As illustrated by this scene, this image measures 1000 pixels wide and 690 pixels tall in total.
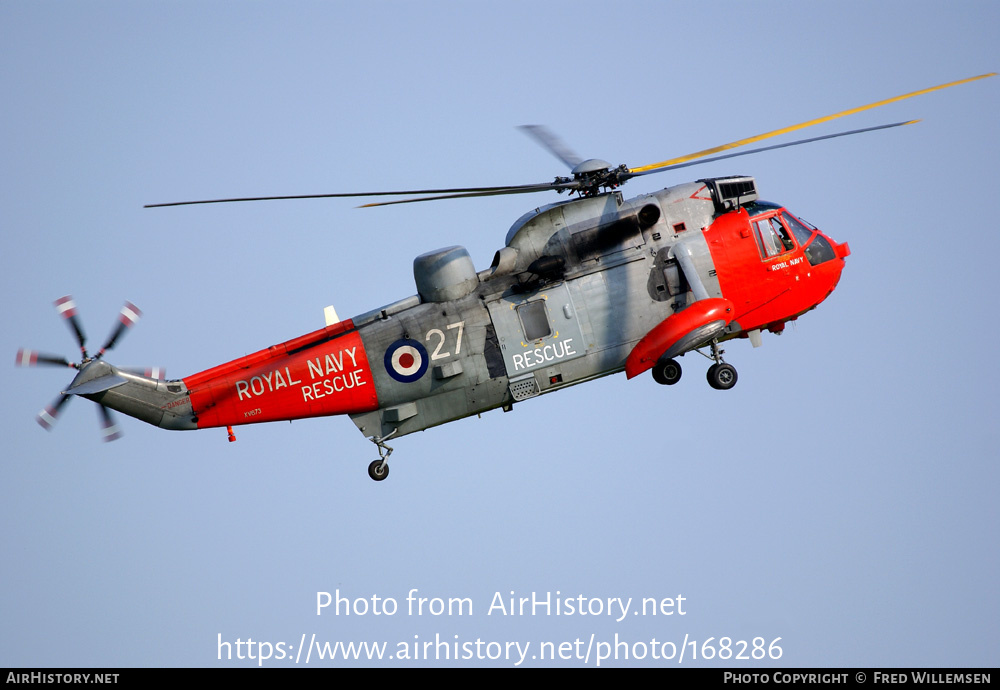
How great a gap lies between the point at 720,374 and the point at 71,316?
1317 cm

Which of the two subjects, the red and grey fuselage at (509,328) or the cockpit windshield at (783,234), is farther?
the cockpit windshield at (783,234)

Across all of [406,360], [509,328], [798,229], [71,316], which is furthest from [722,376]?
[71,316]

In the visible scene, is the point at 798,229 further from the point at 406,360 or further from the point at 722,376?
the point at 406,360

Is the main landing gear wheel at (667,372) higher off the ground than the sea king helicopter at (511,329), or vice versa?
the sea king helicopter at (511,329)

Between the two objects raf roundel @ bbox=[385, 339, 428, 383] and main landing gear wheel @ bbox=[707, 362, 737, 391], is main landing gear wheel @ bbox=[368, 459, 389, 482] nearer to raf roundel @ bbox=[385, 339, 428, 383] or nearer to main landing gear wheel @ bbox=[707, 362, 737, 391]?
raf roundel @ bbox=[385, 339, 428, 383]

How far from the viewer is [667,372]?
2655cm

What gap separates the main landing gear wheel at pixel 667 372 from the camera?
2650 cm

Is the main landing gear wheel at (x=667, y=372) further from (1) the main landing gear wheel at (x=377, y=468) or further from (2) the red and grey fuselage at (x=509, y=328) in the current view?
(1) the main landing gear wheel at (x=377, y=468)

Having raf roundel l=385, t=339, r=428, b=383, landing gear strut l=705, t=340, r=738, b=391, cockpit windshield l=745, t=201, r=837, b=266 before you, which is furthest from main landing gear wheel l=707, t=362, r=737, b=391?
raf roundel l=385, t=339, r=428, b=383

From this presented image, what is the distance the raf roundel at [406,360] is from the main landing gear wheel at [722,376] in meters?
5.92

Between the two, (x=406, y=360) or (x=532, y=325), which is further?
(x=406, y=360)

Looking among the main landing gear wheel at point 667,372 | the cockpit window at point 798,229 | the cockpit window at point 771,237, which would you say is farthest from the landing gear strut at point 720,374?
the cockpit window at point 798,229
